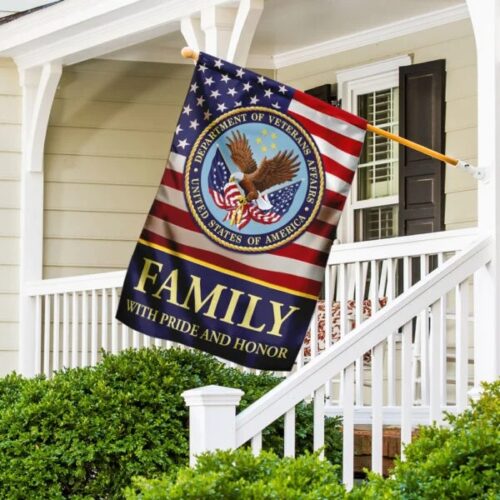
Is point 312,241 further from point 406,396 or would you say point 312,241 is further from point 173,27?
point 173,27

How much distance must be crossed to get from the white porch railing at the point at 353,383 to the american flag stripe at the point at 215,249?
1.24 ft

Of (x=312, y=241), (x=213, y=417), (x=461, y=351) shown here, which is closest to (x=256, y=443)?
(x=213, y=417)

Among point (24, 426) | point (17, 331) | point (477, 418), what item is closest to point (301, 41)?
point (17, 331)

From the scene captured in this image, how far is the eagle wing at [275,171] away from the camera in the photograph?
6184 millimetres

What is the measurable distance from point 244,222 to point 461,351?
1181 millimetres

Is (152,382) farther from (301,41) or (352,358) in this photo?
(301,41)

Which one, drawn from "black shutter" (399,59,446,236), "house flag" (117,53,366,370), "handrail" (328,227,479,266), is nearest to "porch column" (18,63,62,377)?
"black shutter" (399,59,446,236)

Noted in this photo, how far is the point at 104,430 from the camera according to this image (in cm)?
636

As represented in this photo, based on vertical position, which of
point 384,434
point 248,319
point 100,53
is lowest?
point 384,434

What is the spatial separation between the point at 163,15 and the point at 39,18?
1.37 m

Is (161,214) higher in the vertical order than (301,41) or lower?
lower

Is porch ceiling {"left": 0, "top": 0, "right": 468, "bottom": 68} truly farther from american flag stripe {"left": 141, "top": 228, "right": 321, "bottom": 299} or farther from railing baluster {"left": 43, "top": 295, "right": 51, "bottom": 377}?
american flag stripe {"left": 141, "top": 228, "right": 321, "bottom": 299}

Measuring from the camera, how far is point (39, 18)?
10.0 metres

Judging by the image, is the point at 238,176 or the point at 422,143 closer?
the point at 238,176
